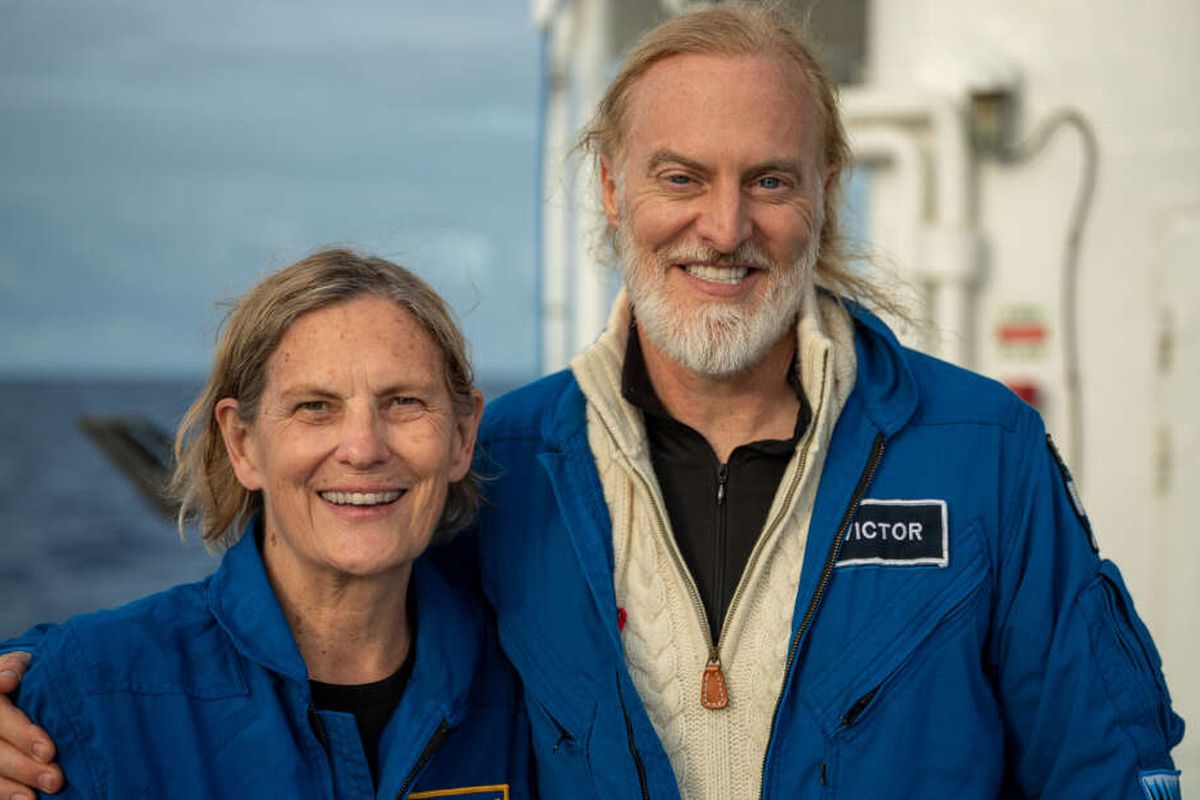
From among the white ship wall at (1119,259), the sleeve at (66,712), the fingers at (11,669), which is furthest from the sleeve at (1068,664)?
the white ship wall at (1119,259)

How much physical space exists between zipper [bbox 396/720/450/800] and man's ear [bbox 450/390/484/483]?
0.43m

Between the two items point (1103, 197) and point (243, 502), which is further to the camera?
point (1103, 197)

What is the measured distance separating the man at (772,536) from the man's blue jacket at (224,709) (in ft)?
0.76

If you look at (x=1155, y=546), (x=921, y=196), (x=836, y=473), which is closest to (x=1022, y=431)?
(x=836, y=473)

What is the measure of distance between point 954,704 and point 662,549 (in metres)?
0.56

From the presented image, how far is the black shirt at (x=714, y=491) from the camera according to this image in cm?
259

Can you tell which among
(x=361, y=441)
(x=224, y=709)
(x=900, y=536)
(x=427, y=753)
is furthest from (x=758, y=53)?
(x=224, y=709)

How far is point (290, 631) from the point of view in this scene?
232 centimetres

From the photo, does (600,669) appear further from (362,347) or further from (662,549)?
(362,347)

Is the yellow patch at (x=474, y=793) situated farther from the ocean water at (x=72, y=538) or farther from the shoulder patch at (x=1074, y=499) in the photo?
the shoulder patch at (x=1074, y=499)

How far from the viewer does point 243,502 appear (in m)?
2.56

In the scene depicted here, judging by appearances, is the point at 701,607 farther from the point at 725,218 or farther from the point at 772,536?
the point at 725,218

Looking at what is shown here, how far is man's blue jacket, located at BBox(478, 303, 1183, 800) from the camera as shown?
7.91 ft

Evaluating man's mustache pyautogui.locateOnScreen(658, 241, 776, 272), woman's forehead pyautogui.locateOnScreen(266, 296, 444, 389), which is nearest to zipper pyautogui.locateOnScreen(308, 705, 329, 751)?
woman's forehead pyautogui.locateOnScreen(266, 296, 444, 389)
